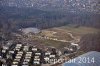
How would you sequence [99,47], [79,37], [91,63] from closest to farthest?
[91,63], [99,47], [79,37]

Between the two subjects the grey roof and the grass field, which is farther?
the grass field

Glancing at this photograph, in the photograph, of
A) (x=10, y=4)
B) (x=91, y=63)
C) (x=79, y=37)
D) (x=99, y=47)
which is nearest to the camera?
(x=91, y=63)

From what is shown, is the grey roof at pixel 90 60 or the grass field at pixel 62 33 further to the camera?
the grass field at pixel 62 33

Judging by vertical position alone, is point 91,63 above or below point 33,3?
below

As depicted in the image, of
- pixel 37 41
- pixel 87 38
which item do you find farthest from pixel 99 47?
pixel 37 41

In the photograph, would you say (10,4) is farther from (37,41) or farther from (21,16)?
(37,41)

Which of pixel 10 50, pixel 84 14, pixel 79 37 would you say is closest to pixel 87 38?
pixel 79 37

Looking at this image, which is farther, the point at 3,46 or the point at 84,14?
the point at 84,14

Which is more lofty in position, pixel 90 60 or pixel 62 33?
pixel 62 33

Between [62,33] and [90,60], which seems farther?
[62,33]
